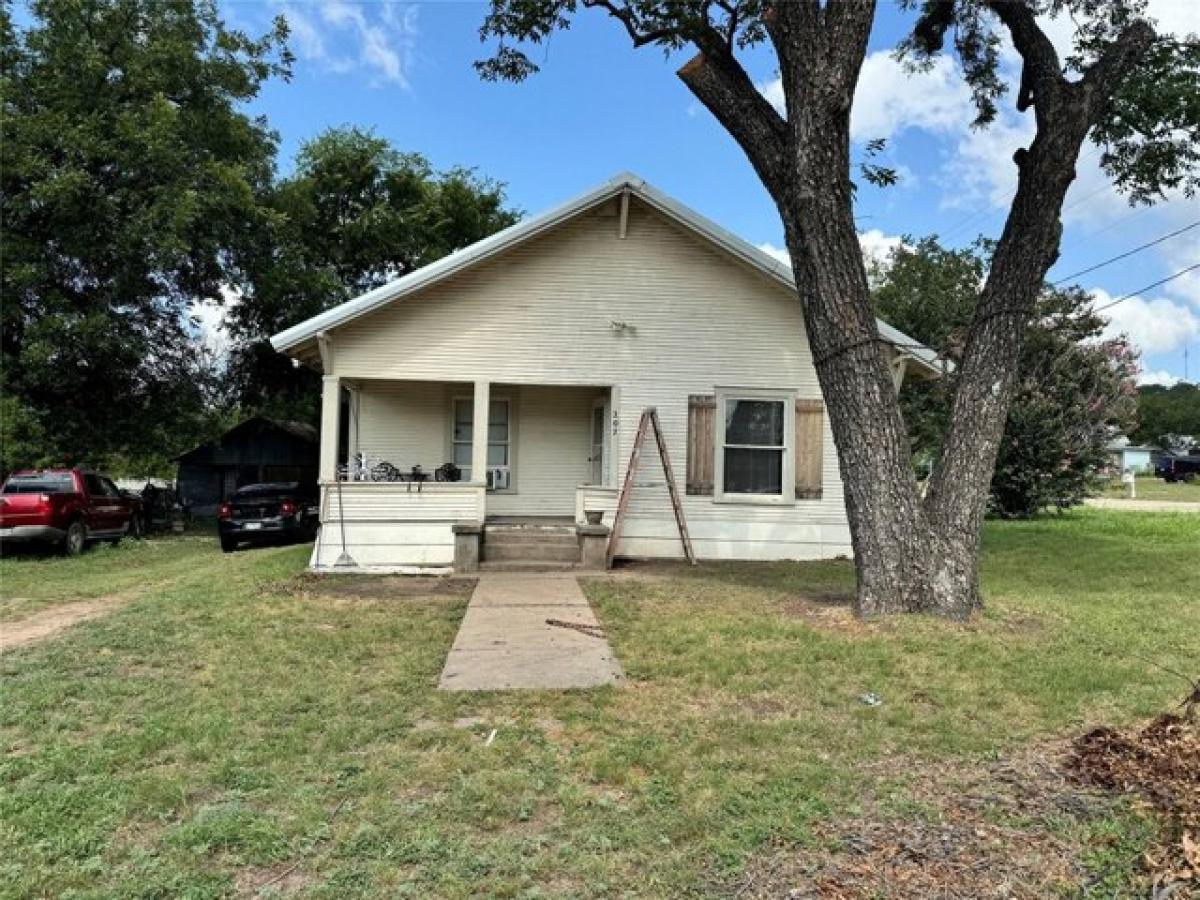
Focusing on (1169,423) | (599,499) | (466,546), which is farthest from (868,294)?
(1169,423)

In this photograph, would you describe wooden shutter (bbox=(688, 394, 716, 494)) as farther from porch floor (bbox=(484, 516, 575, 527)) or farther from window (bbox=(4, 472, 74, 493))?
window (bbox=(4, 472, 74, 493))

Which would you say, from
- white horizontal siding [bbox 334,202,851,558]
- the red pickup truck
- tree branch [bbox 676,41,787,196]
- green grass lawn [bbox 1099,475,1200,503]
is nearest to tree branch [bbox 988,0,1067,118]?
tree branch [bbox 676,41,787,196]

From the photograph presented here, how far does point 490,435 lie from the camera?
528 inches

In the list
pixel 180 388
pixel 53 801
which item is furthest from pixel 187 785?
pixel 180 388

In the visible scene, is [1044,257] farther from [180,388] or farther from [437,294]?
[180,388]

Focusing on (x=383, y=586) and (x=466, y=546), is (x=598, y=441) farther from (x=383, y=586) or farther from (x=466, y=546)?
(x=383, y=586)

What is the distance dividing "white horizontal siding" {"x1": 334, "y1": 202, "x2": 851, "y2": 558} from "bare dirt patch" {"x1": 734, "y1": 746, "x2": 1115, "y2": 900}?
7.88 m

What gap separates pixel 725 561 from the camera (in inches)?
457

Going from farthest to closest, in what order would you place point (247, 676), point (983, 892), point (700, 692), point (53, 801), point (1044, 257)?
1. point (1044, 257)
2. point (247, 676)
3. point (700, 692)
4. point (53, 801)
5. point (983, 892)

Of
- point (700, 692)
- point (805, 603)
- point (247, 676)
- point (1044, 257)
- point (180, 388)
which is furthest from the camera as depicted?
point (180, 388)

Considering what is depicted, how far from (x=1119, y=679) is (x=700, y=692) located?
2.83 m

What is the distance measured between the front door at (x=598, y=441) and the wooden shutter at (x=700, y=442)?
158 cm

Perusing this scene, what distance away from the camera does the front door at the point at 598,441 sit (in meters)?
12.9

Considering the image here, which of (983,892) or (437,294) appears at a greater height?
(437,294)
